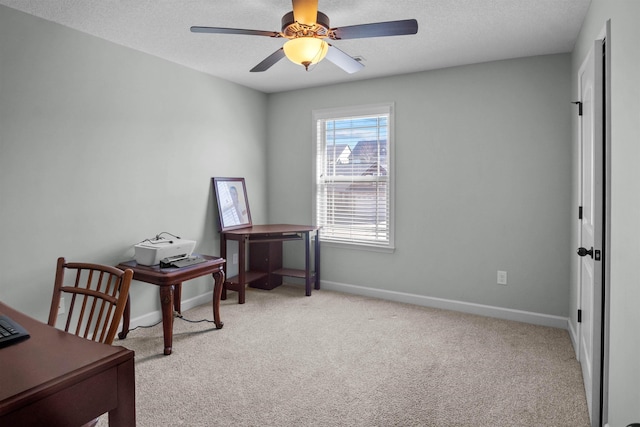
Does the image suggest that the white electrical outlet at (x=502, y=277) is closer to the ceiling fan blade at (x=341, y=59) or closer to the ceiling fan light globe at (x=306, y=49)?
the ceiling fan blade at (x=341, y=59)

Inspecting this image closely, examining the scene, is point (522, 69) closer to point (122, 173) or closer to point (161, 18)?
point (161, 18)

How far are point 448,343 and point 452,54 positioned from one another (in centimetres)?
241

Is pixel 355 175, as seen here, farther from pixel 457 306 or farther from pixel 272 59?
pixel 272 59

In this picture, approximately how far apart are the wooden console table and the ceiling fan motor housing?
2.26 m

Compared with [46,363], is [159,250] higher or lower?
higher

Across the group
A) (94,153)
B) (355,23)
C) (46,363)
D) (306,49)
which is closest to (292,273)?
(94,153)

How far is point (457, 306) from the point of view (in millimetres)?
3812

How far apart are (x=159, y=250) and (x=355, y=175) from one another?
2.24 meters

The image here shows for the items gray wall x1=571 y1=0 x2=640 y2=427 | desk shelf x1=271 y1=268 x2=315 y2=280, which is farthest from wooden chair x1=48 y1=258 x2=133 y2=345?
desk shelf x1=271 y1=268 x2=315 y2=280

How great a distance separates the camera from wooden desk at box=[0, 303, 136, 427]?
1.02 metres

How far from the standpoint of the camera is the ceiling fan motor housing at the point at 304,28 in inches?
80.0

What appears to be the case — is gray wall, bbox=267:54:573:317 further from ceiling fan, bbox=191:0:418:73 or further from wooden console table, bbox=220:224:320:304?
ceiling fan, bbox=191:0:418:73

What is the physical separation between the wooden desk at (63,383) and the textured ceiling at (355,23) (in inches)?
81.4

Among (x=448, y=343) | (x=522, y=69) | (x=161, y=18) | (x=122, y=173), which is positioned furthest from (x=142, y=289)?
(x=522, y=69)
